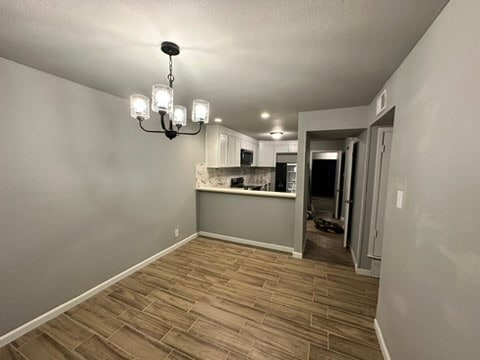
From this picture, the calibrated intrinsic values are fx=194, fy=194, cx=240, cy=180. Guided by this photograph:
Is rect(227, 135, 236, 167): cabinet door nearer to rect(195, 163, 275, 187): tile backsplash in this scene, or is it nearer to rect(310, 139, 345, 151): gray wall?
rect(195, 163, 275, 187): tile backsplash

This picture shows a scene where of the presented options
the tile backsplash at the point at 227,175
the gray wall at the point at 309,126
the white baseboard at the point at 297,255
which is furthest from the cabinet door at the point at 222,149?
the white baseboard at the point at 297,255

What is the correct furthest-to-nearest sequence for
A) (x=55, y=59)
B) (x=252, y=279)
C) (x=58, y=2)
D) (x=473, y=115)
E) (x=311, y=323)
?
(x=252, y=279)
(x=311, y=323)
(x=55, y=59)
(x=58, y=2)
(x=473, y=115)

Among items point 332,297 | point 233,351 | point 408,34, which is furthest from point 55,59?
point 332,297

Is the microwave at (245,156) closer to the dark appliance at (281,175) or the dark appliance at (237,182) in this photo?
the dark appliance at (237,182)

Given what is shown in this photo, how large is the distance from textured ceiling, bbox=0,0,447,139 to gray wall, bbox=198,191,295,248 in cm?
A: 194

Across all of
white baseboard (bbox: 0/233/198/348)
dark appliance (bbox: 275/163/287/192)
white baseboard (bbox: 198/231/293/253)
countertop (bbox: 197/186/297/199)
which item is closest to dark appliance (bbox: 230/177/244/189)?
countertop (bbox: 197/186/297/199)

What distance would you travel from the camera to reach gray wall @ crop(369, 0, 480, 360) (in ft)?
2.51

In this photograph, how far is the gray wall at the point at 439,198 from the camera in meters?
0.77

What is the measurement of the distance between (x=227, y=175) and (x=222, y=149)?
111cm

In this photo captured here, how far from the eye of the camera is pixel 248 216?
359 cm

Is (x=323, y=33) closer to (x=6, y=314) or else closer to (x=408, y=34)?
(x=408, y=34)

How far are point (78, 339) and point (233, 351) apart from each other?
4.36 feet

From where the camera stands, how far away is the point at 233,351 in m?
1.56

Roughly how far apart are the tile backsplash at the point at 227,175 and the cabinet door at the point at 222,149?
342 mm
